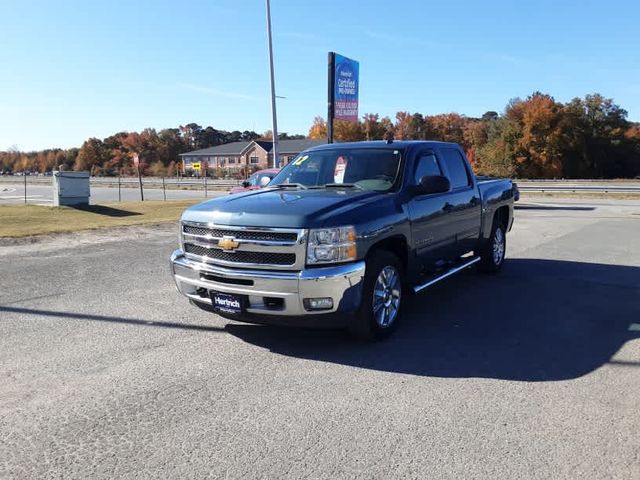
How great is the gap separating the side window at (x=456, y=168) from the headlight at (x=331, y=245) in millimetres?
2810

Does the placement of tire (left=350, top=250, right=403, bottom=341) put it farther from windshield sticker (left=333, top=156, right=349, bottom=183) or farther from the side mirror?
windshield sticker (left=333, top=156, right=349, bottom=183)

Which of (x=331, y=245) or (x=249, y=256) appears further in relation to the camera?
(x=249, y=256)

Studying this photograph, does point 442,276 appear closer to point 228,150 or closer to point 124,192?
point 124,192

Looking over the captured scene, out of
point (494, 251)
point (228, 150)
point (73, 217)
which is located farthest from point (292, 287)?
point (228, 150)

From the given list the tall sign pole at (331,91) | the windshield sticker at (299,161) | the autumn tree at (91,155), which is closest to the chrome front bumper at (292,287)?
the windshield sticker at (299,161)

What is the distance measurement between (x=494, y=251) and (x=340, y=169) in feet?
11.7

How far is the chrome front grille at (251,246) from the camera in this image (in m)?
4.65

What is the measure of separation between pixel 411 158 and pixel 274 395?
129 inches

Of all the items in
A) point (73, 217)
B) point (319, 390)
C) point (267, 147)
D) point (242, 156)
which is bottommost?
point (319, 390)

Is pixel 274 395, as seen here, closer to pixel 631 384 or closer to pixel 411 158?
pixel 631 384

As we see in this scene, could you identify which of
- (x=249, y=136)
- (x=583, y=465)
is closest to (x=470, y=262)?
(x=583, y=465)

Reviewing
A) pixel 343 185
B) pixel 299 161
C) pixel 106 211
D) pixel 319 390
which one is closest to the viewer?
pixel 319 390

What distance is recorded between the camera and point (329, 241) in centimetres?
466

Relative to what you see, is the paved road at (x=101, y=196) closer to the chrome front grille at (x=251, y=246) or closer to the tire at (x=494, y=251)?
the tire at (x=494, y=251)
